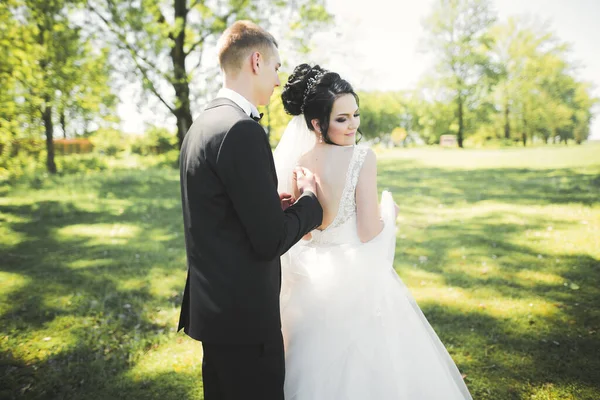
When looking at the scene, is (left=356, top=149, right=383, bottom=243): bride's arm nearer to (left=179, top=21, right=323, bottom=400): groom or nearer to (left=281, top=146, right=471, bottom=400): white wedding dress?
(left=281, top=146, right=471, bottom=400): white wedding dress

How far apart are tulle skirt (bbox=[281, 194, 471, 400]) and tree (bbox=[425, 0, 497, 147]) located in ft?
135

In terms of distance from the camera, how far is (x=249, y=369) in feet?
6.79

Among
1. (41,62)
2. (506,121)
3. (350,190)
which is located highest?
A: (41,62)

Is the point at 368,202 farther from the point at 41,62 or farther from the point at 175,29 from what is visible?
the point at 41,62

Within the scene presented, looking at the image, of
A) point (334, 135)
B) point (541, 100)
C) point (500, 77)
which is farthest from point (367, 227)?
point (541, 100)

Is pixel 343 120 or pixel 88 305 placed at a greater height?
pixel 343 120

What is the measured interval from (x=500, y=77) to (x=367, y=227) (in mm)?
43467

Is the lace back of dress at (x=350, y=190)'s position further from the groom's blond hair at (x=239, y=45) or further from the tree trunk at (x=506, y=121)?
the tree trunk at (x=506, y=121)

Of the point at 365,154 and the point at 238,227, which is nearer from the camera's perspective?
the point at 238,227

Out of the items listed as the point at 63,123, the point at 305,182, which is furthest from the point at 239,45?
the point at 63,123

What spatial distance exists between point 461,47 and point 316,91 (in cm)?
4115

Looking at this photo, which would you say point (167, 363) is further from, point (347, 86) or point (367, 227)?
point (347, 86)

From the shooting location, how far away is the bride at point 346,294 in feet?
8.39

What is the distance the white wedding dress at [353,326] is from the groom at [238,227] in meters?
A: 0.53
